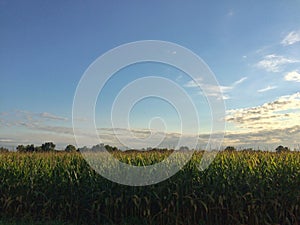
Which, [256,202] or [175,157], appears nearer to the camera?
[256,202]

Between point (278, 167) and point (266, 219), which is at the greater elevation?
point (278, 167)

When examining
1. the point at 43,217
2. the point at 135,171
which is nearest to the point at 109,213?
the point at 135,171

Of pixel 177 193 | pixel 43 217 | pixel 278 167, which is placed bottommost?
pixel 43 217

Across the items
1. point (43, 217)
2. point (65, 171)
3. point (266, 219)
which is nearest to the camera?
point (266, 219)

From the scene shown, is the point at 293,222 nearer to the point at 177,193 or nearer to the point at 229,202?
the point at 229,202

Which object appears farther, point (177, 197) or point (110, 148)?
point (110, 148)

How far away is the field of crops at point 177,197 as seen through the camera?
24.5ft

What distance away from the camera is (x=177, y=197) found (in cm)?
741

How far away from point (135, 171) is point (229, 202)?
212 centimetres

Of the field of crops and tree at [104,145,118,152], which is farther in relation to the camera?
tree at [104,145,118,152]

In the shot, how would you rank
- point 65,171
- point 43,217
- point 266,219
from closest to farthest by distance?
point 266,219
point 43,217
point 65,171

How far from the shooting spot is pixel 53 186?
844 cm

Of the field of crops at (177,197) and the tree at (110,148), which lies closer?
the field of crops at (177,197)

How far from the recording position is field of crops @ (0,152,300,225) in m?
7.45
